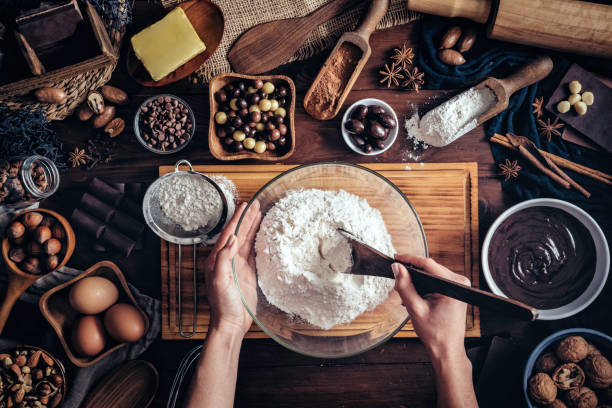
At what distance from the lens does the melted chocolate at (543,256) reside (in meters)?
1.51

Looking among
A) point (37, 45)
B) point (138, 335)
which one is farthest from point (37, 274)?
point (37, 45)

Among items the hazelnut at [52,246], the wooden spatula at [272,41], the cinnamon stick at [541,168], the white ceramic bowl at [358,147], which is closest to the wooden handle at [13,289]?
the hazelnut at [52,246]

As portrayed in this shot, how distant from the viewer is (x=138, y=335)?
1.42m

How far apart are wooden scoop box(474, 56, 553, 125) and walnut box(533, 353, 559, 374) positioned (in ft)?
2.97

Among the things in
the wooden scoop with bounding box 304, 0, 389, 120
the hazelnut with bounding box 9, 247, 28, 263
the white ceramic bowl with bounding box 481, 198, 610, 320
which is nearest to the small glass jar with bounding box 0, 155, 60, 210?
the hazelnut with bounding box 9, 247, 28, 263

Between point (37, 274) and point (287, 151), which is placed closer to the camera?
point (37, 274)

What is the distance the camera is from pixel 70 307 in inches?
58.2

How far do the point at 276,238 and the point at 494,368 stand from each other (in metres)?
0.98

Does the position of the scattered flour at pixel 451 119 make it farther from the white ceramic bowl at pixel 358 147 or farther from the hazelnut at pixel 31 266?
the hazelnut at pixel 31 266

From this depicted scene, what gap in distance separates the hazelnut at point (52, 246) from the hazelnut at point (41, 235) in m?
0.01

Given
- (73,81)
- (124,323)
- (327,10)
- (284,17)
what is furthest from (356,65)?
(124,323)

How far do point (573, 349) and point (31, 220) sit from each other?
1.97 metres

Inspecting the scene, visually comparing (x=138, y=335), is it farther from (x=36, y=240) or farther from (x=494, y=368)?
(x=494, y=368)

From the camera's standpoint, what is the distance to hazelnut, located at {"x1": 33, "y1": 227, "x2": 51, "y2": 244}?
54.0 inches
